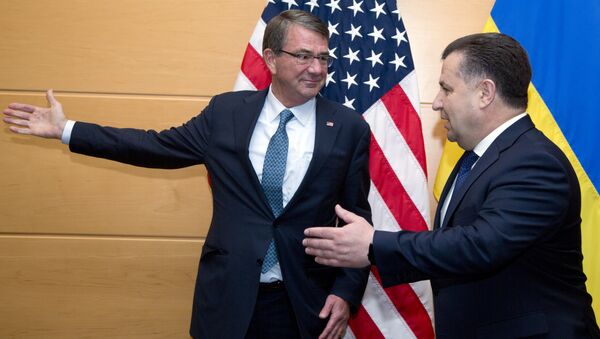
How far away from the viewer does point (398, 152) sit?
2564 millimetres

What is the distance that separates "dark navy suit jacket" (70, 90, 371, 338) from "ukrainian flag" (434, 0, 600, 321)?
81 centimetres

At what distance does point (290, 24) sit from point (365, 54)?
0.50 meters

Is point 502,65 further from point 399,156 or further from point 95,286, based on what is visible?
point 95,286

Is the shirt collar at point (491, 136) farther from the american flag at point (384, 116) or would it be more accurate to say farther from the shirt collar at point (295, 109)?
the american flag at point (384, 116)

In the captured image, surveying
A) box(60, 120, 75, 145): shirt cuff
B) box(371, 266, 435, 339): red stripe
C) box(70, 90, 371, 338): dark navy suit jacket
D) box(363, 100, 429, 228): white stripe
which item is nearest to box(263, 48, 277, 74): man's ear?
box(70, 90, 371, 338): dark navy suit jacket

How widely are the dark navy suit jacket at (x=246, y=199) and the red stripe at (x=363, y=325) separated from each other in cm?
49

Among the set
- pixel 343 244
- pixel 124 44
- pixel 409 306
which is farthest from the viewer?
pixel 124 44

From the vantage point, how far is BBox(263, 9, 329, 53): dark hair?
2.19 m

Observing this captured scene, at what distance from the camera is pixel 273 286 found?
2025 millimetres

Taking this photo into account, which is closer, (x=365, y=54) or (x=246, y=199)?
(x=246, y=199)

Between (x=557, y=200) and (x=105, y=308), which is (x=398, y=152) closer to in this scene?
(x=557, y=200)

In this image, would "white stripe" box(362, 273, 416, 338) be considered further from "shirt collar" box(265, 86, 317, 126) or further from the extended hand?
the extended hand

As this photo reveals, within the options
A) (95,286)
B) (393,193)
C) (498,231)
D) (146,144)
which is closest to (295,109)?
(146,144)

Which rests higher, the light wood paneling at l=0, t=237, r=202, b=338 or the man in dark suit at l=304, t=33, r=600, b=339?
the man in dark suit at l=304, t=33, r=600, b=339
